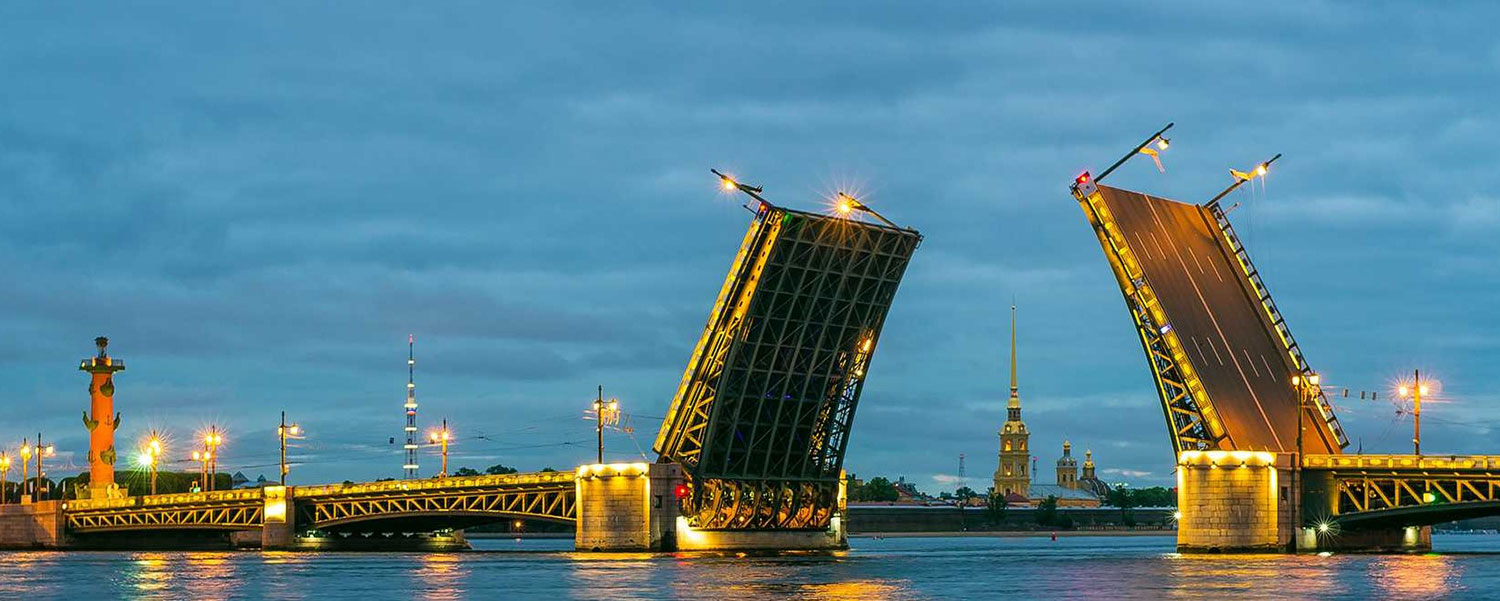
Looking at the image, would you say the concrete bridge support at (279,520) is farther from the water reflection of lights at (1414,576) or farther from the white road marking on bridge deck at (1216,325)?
the water reflection of lights at (1414,576)

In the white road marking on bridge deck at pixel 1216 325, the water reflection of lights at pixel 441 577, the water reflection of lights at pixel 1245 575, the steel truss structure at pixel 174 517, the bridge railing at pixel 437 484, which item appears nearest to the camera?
the water reflection of lights at pixel 1245 575

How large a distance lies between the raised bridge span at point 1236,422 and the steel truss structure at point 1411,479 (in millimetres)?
53

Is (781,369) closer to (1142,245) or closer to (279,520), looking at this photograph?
(1142,245)

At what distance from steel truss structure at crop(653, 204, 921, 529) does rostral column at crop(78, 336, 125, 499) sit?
5569 cm

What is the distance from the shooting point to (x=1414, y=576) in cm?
5931

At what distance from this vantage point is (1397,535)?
8706 centimetres

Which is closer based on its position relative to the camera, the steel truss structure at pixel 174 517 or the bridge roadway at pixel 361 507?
the bridge roadway at pixel 361 507

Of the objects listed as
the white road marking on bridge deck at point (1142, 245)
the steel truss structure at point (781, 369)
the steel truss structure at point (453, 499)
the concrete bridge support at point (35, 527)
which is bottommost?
the concrete bridge support at point (35, 527)

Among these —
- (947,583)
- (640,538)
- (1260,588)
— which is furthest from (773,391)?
(1260,588)

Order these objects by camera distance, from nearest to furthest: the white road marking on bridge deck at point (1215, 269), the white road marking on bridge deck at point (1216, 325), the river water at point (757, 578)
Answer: the river water at point (757, 578), the white road marking on bridge deck at point (1216, 325), the white road marking on bridge deck at point (1215, 269)

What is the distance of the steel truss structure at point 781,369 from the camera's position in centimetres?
Result: 7619

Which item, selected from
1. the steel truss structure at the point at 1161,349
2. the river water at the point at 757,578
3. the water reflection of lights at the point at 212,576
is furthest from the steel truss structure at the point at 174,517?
the steel truss structure at the point at 1161,349

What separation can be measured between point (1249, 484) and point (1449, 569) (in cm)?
1254

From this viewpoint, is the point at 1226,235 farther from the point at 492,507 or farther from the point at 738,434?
the point at 492,507
